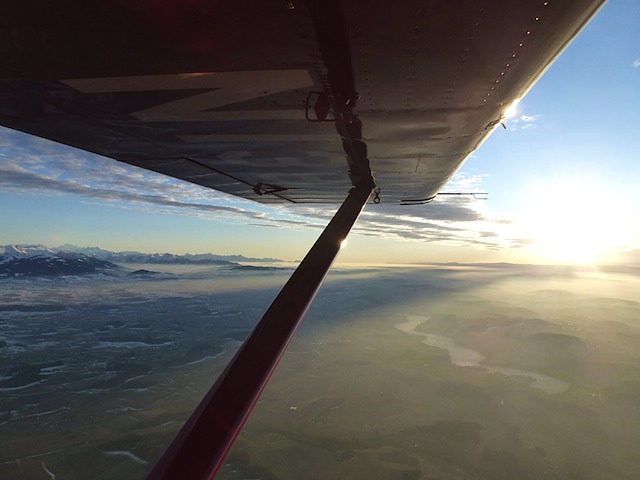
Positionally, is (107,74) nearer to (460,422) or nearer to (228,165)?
→ (228,165)

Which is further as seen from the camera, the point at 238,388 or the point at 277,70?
the point at 238,388

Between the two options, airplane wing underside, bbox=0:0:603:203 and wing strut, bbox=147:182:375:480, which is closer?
airplane wing underside, bbox=0:0:603:203

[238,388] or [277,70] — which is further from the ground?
[277,70]

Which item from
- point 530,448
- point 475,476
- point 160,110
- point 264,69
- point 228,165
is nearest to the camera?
point 264,69

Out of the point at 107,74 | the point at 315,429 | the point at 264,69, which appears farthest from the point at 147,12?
the point at 315,429

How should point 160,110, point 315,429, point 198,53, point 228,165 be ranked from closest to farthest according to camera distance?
point 198,53
point 160,110
point 228,165
point 315,429
